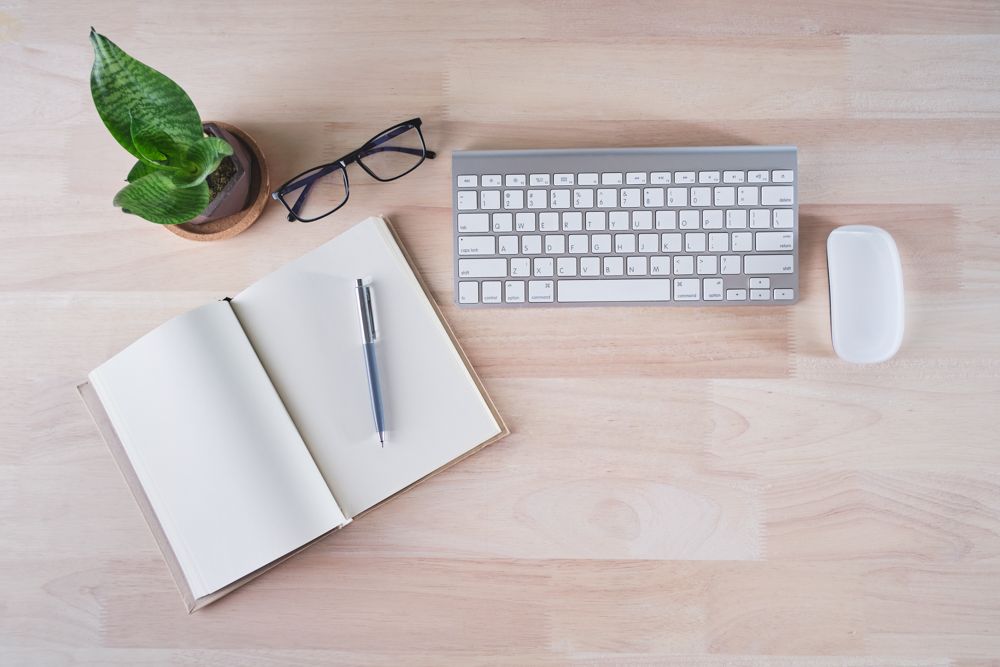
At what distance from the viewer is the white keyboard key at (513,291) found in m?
0.72

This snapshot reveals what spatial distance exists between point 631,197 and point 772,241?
16 cm

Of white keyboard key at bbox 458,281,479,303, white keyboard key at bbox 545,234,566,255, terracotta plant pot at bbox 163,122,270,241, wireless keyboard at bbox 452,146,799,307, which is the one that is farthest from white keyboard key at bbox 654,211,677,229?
terracotta plant pot at bbox 163,122,270,241

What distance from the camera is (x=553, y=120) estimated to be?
2.47 feet

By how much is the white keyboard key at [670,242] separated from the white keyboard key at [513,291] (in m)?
0.16

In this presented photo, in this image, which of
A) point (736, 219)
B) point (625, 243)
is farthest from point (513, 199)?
point (736, 219)

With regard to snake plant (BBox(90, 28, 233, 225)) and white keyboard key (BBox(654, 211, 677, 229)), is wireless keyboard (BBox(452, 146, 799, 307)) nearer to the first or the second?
white keyboard key (BBox(654, 211, 677, 229))

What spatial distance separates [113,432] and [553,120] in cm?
59

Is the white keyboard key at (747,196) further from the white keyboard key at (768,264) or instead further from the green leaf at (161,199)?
the green leaf at (161,199)

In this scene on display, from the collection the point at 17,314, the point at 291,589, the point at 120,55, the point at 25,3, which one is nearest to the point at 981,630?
the point at 291,589

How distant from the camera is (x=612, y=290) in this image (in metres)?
0.72

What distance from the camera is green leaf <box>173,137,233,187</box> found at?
1.86 feet

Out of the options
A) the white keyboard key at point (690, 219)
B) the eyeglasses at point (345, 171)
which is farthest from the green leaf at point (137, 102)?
the white keyboard key at point (690, 219)

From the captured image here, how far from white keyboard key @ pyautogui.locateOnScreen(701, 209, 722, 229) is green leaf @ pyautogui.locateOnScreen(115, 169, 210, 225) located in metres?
0.49

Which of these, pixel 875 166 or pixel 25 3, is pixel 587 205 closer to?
pixel 875 166
